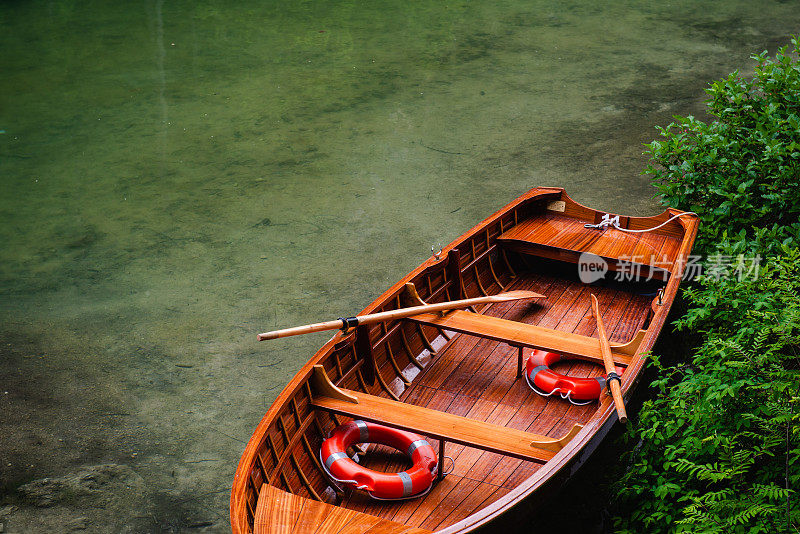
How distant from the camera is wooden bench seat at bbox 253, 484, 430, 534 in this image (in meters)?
3.04

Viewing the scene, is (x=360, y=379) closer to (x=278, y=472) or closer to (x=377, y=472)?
(x=377, y=472)

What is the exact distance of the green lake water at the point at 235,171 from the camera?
4828 mm

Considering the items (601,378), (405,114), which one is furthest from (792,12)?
(601,378)

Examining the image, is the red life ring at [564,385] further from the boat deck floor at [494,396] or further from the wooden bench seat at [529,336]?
the wooden bench seat at [529,336]

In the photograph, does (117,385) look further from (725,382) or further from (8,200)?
(725,382)

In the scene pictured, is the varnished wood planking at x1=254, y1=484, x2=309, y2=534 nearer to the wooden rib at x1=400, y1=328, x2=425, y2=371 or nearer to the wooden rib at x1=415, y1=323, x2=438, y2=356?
the wooden rib at x1=400, y1=328, x2=425, y2=371

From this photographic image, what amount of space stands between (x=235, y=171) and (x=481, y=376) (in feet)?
13.6

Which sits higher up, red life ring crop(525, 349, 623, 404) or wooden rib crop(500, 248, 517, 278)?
wooden rib crop(500, 248, 517, 278)

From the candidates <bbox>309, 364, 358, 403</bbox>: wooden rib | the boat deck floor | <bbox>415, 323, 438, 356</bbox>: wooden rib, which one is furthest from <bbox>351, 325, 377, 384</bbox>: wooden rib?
<bbox>415, 323, 438, 356</bbox>: wooden rib

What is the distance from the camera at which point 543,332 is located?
424 cm

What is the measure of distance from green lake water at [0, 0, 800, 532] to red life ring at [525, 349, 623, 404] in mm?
1712

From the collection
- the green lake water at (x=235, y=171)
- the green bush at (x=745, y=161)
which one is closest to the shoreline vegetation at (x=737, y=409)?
the green bush at (x=745, y=161)

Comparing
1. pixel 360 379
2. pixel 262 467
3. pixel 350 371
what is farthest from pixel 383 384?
pixel 262 467

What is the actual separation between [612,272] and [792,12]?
344 inches
